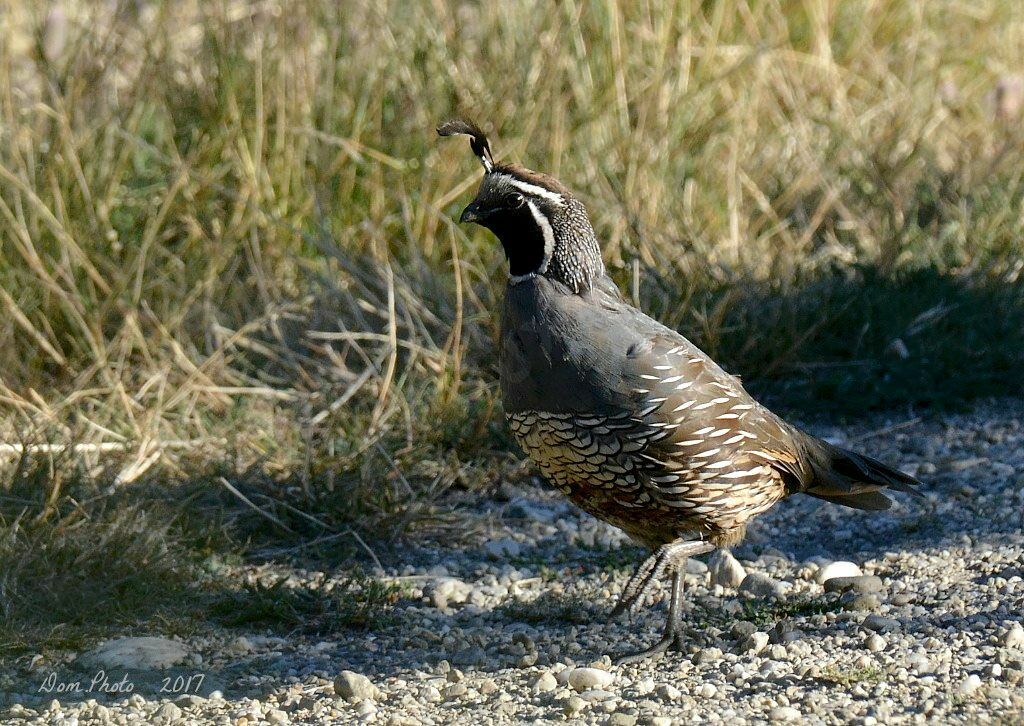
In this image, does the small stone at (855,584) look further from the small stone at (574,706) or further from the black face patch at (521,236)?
the black face patch at (521,236)

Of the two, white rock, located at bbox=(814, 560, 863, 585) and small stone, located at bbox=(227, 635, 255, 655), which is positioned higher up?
white rock, located at bbox=(814, 560, 863, 585)

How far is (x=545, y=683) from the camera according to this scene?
2805 millimetres

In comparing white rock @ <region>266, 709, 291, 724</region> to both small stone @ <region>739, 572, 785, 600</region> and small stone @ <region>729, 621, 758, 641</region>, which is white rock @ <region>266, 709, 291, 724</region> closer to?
small stone @ <region>729, 621, 758, 641</region>

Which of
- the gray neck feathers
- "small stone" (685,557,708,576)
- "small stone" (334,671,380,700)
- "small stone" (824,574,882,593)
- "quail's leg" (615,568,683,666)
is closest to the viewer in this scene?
"small stone" (334,671,380,700)

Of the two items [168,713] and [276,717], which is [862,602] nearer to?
[276,717]

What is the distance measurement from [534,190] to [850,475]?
3.56 ft

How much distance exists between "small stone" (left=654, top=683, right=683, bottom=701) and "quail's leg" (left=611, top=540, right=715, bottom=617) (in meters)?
0.33

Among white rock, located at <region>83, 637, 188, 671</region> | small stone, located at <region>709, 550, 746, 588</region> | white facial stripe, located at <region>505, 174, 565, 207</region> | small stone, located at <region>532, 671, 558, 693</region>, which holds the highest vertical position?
white facial stripe, located at <region>505, 174, 565, 207</region>

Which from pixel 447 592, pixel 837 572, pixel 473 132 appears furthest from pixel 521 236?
pixel 837 572

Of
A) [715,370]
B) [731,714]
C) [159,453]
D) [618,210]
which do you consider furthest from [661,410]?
[618,210]

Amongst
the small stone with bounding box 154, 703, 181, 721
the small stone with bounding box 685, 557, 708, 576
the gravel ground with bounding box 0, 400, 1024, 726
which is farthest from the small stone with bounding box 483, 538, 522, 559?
the small stone with bounding box 154, 703, 181, 721

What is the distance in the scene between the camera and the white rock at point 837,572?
134 inches

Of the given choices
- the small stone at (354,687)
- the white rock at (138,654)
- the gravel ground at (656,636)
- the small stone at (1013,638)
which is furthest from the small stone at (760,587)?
the white rock at (138,654)

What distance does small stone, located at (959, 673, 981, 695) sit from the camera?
2.62 m
